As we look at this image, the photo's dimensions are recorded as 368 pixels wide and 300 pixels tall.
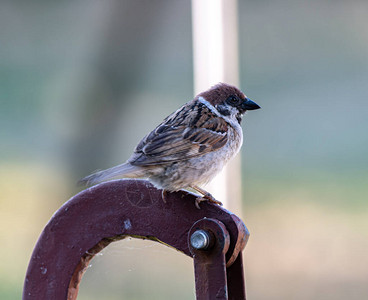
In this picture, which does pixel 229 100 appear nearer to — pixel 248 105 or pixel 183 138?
pixel 248 105

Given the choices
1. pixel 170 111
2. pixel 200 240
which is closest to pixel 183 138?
pixel 200 240

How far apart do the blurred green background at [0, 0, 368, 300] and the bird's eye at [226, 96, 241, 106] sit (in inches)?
67.0

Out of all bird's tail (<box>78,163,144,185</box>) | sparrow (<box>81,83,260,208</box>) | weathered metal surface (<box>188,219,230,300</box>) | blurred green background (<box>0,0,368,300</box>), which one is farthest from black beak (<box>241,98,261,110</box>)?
blurred green background (<box>0,0,368,300</box>)

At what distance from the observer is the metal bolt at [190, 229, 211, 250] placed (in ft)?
4.24

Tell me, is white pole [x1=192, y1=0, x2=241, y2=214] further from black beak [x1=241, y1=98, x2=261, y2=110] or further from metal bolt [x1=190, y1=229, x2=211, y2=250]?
metal bolt [x1=190, y1=229, x2=211, y2=250]

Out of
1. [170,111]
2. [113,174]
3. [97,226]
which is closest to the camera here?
[97,226]

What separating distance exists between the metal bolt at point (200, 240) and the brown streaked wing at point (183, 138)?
643 mm

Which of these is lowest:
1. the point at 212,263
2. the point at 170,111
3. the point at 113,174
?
the point at 212,263

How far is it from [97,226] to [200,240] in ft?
0.98

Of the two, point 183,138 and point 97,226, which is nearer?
point 97,226

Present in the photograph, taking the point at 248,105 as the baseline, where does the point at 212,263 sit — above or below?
below

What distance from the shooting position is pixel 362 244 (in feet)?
25.3

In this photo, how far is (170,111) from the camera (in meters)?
8.24

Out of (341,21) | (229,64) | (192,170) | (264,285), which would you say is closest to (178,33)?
(229,64)
